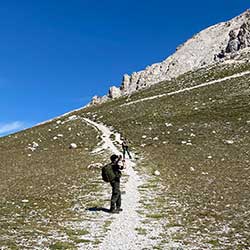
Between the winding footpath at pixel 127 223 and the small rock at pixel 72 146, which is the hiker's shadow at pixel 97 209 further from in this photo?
the small rock at pixel 72 146

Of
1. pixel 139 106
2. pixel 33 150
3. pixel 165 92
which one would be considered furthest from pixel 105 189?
pixel 165 92

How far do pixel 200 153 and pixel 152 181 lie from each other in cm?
1523

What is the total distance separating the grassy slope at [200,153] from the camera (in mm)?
20828

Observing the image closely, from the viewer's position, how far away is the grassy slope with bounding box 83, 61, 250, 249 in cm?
2083

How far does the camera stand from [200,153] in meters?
47.2

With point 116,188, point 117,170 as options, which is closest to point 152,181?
point 117,170

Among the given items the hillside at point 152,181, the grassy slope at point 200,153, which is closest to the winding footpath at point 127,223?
the hillside at point 152,181

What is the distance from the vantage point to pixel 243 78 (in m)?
101

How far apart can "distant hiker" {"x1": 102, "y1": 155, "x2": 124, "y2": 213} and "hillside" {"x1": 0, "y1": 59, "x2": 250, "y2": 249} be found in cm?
101

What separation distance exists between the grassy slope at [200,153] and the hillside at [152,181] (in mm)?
58

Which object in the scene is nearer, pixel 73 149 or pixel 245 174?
pixel 245 174

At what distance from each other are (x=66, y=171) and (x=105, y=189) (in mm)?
9514

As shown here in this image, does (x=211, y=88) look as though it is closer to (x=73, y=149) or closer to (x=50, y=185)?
(x=73, y=149)

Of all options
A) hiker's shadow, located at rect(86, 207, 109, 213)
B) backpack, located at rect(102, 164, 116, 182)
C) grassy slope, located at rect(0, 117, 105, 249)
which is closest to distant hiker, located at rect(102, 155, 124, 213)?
backpack, located at rect(102, 164, 116, 182)
